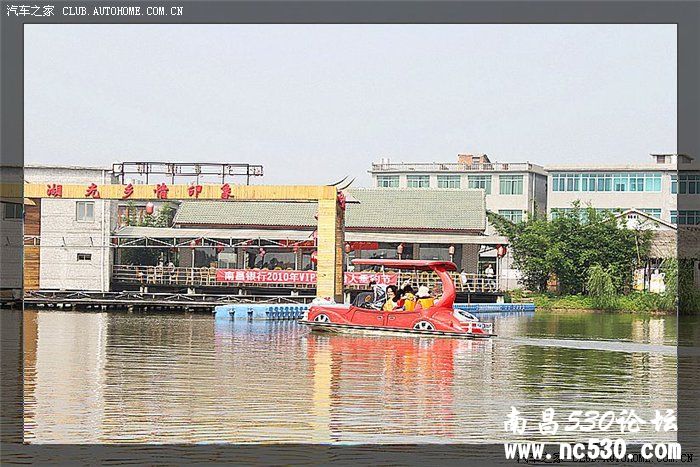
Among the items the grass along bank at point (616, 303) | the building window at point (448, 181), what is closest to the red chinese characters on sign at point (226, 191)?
the grass along bank at point (616, 303)

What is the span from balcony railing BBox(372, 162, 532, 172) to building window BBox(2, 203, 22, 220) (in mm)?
18411

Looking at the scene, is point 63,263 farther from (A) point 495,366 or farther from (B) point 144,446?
(B) point 144,446

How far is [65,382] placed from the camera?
1278 centimetres

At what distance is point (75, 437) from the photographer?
29.2 ft

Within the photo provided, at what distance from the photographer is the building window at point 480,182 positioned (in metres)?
44.2

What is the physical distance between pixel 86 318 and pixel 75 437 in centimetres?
1748

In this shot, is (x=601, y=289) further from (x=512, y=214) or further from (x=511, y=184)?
(x=511, y=184)

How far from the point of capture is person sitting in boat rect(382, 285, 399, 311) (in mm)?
20578

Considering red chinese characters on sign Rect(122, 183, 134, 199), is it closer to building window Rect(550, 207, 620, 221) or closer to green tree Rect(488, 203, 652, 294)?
green tree Rect(488, 203, 652, 294)

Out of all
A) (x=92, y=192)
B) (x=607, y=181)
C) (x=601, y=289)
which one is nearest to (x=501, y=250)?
(x=601, y=289)

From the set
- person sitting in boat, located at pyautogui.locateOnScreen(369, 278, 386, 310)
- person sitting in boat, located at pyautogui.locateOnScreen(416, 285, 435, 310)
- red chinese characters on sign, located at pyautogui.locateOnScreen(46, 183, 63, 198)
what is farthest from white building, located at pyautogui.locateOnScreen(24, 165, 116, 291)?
person sitting in boat, located at pyautogui.locateOnScreen(416, 285, 435, 310)

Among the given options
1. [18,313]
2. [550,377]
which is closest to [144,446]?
[550,377]

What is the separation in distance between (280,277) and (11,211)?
800 centimetres

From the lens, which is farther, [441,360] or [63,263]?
[63,263]
